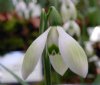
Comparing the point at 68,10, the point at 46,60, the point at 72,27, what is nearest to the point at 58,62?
the point at 46,60

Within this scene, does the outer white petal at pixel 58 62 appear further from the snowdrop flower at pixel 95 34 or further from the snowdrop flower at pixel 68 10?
the snowdrop flower at pixel 95 34

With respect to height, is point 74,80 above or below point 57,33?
below

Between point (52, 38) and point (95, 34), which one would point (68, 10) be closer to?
point (95, 34)

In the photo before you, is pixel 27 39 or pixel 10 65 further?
pixel 27 39

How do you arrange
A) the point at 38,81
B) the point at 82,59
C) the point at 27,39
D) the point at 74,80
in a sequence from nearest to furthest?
the point at 82,59 < the point at 38,81 < the point at 74,80 < the point at 27,39

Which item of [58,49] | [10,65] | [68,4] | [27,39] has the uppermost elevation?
[58,49]

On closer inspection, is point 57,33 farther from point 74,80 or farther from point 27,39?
point 27,39

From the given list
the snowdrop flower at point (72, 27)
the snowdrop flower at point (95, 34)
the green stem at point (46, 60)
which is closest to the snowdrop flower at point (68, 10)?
the snowdrop flower at point (72, 27)

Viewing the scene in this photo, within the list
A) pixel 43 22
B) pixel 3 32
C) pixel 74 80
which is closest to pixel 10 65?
pixel 74 80
